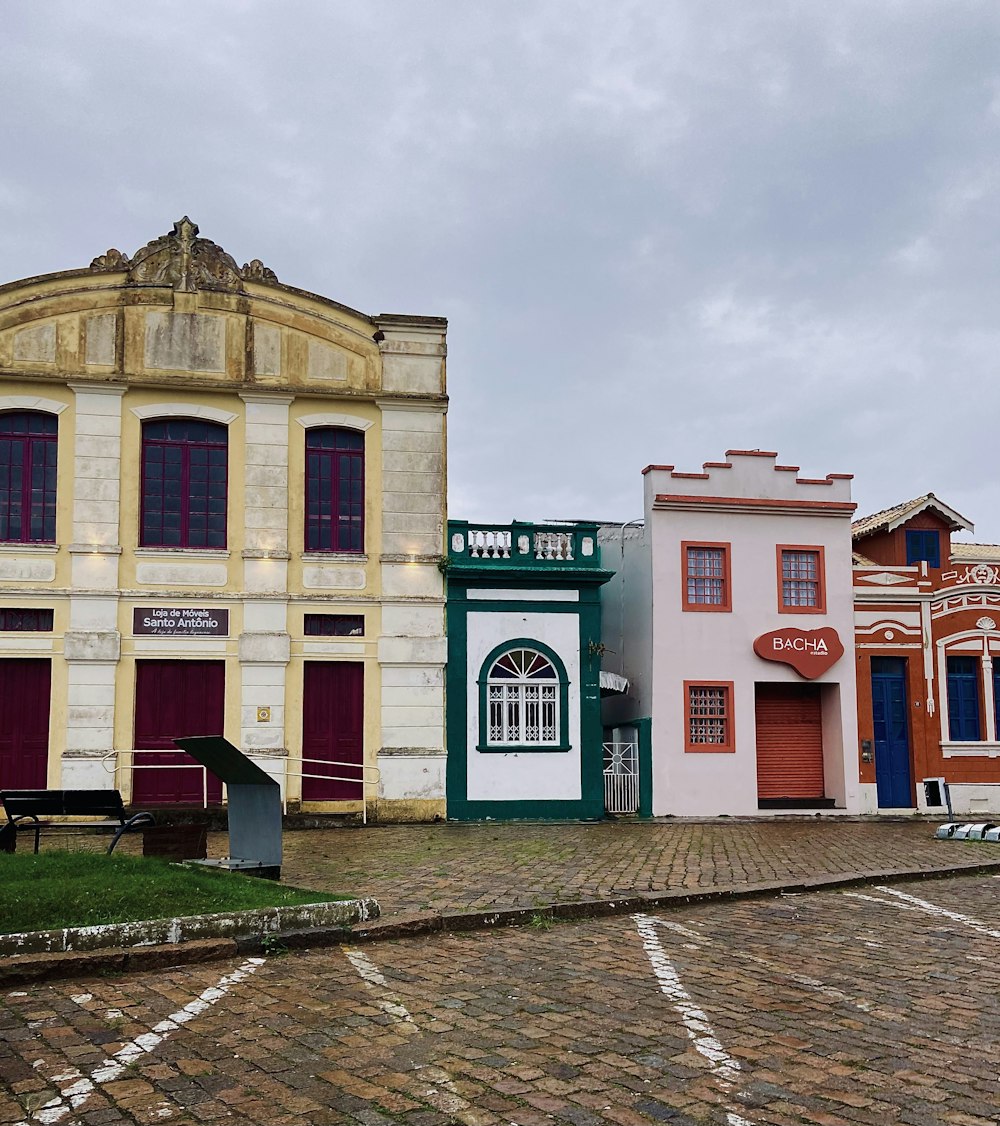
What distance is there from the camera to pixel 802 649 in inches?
927

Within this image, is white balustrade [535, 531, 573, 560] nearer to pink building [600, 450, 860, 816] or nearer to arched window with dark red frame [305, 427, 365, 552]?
pink building [600, 450, 860, 816]

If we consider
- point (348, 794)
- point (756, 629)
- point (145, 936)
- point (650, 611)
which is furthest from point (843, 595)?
point (145, 936)

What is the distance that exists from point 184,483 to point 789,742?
12.8 metres

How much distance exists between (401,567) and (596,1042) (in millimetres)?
15985

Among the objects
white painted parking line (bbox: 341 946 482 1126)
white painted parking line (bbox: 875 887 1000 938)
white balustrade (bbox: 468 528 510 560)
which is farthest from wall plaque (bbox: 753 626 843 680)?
white painted parking line (bbox: 341 946 482 1126)

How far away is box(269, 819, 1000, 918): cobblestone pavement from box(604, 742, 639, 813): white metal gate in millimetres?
1376

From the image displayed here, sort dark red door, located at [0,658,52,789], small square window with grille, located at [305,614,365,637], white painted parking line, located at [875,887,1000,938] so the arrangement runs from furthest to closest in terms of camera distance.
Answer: small square window with grille, located at [305,614,365,637] → dark red door, located at [0,658,52,789] → white painted parking line, located at [875,887,1000,938]

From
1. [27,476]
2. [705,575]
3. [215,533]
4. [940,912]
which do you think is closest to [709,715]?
[705,575]

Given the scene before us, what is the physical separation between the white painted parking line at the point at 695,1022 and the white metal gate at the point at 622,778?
1350 cm

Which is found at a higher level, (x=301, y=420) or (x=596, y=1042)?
(x=301, y=420)

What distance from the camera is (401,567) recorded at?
21578 mm

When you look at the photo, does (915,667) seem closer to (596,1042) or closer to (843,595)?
(843,595)

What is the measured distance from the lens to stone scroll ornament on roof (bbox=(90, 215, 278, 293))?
21.2m

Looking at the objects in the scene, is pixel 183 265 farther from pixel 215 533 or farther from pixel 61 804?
pixel 61 804
